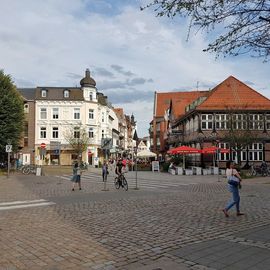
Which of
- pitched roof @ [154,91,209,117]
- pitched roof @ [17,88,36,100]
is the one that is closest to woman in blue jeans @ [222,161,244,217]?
pitched roof @ [154,91,209,117]

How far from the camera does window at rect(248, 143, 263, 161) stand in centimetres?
4769

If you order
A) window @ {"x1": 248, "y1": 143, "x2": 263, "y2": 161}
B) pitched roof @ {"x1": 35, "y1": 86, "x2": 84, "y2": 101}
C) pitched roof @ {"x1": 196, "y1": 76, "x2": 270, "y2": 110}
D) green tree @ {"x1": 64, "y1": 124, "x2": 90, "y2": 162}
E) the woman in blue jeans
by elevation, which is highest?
pitched roof @ {"x1": 35, "y1": 86, "x2": 84, "y2": 101}

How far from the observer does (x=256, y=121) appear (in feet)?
149

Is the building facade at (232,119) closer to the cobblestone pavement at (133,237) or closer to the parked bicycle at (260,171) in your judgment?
the parked bicycle at (260,171)

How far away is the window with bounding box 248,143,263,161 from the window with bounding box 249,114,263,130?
81.6 inches

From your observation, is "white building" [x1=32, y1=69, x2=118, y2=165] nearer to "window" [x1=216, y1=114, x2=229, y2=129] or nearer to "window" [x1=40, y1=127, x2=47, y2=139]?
"window" [x1=40, y1=127, x2=47, y2=139]

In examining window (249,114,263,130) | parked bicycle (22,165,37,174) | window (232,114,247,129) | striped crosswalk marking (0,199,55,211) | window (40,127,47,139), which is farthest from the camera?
window (40,127,47,139)

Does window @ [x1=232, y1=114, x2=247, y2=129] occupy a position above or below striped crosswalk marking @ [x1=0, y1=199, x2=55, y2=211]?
above

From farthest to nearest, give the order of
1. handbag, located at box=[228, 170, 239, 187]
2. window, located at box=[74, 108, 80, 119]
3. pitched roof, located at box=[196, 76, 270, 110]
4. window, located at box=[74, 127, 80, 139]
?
window, located at box=[74, 108, 80, 119] < window, located at box=[74, 127, 80, 139] < pitched roof, located at box=[196, 76, 270, 110] < handbag, located at box=[228, 170, 239, 187]

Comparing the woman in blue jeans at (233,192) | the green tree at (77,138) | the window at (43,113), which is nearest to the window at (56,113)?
the window at (43,113)

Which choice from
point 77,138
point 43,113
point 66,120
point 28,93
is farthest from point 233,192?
point 28,93

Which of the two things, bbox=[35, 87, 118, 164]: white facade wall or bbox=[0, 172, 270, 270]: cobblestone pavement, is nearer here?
bbox=[0, 172, 270, 270]: cobblestone pavement

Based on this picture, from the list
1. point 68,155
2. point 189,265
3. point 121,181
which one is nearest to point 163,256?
point 189,265

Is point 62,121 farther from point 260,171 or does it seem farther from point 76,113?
point 260,171
